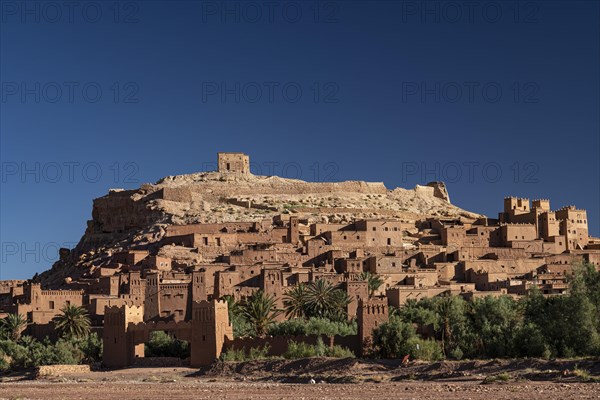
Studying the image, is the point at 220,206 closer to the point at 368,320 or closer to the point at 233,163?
the point at 233,163

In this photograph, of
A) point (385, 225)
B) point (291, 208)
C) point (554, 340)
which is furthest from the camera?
point (291, 208)

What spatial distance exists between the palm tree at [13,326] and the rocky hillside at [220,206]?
12.6 m

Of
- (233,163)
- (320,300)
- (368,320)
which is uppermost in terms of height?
(233,163)

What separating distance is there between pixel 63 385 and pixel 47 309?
15.7 metres

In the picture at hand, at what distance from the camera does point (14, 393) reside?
39.7 metres

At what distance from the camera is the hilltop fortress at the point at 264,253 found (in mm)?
55219

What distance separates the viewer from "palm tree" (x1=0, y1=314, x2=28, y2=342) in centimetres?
5484

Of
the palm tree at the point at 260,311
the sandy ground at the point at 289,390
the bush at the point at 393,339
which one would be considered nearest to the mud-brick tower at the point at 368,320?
the bush at the point at 393,339

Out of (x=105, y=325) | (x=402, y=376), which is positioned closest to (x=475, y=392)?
(x=402, y=376)

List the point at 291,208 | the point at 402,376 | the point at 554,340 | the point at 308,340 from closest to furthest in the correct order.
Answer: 1. the point at 402,376
2. the point at 554,340
3. the point at 308,340
4. the point at 291,208

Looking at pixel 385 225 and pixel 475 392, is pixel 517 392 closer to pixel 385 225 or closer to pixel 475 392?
→ pixel 475 392

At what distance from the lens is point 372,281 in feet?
189

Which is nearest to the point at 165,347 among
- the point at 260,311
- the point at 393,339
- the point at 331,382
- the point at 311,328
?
the point at 260,311

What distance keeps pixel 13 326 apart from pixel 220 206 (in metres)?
→ 29.5
